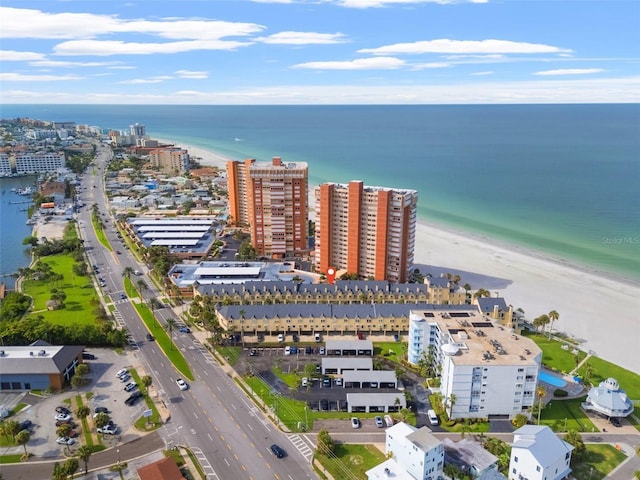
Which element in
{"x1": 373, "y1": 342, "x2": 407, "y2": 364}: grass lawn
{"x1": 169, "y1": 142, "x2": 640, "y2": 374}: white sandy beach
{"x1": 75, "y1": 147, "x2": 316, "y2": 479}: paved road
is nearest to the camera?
{"x1": 75, "y1": 147, "x2": 316, "y2": 479}: paved road

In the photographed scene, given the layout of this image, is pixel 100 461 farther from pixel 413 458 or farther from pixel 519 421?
pixel 519 421

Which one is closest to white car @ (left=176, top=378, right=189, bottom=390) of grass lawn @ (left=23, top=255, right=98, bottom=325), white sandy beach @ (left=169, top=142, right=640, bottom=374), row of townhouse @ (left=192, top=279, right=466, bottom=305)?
row of townhouse @ (left=192, top=279, right=466, bottom=305)

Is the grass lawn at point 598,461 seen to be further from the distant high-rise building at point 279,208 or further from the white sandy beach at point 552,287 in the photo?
the distant high-rise building at point 279,208

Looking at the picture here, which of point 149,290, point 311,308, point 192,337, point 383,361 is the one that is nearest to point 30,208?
point 149,290

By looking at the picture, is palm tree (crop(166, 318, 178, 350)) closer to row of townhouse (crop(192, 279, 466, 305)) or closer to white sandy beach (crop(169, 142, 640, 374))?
row of townhouse (crop(192, 279, 466, 305))

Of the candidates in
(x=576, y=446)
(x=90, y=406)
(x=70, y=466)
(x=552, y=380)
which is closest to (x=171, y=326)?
(x=90, y=406)
